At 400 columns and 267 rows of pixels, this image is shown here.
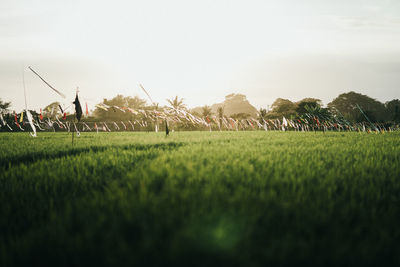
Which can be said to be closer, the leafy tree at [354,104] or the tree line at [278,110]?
the tree line at [278,110]

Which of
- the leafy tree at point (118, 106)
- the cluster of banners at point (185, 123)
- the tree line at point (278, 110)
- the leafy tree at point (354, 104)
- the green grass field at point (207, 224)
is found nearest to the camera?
the green grass field at point (207, 224)

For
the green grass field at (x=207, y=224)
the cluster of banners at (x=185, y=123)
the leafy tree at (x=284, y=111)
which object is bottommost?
the green grass field at (x=207, y=224)

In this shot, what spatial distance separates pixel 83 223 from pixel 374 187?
2454 millimetres

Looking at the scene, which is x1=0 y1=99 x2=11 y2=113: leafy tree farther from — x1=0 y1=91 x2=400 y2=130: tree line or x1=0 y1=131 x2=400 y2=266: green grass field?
x1=0 y1=131 x2=400 y2=266: green grass field

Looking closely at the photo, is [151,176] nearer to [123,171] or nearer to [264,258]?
[123,171]

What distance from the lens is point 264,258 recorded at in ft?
2.92

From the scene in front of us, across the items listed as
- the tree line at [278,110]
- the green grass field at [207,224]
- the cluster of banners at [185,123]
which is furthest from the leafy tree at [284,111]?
the green grass field at [207,224]

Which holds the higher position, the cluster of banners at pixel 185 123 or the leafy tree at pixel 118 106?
the leafy tree at pixel 118 106

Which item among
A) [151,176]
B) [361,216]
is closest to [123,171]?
[151,176]

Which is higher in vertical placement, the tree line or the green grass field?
the tree line

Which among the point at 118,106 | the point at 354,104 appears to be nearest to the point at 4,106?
the point at 118,106

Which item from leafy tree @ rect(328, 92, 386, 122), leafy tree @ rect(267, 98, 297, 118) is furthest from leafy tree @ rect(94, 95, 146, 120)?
leafy tree @ rect(328, 92, 386, 122)

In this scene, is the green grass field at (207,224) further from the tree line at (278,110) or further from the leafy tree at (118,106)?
the leafy tree at (118,106)

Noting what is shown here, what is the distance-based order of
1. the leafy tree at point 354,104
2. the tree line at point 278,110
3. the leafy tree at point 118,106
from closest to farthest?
the tree line at point 278,110, the leafy tree at point 118,106, the leafy tree at point 354,104
